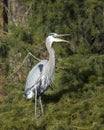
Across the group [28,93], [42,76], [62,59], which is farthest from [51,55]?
[28,93]

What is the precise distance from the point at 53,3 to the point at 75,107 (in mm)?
2021

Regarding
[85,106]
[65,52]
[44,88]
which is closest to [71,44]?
[65,52]

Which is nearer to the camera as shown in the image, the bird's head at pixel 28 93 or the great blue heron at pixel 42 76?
the bird's head at pixel 28 93

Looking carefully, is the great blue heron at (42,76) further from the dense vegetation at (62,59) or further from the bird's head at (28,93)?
the dense vegetation at (62,59)

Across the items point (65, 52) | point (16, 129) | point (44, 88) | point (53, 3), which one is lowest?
point (16, 129)

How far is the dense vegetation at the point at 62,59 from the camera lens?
5.32 metres

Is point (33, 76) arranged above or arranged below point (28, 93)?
above

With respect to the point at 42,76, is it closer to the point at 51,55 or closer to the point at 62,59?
the point at 51,55

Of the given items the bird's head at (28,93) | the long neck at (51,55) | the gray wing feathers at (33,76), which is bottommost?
the bird's head at (28,93)

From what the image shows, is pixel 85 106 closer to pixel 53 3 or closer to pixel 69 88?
pixel 69 88

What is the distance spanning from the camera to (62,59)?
642cm

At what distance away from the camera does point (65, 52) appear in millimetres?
6785

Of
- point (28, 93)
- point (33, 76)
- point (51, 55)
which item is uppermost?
point (51, 55)

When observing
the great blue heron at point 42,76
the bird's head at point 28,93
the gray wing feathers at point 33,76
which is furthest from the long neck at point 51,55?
the bird's head at point 28,93
